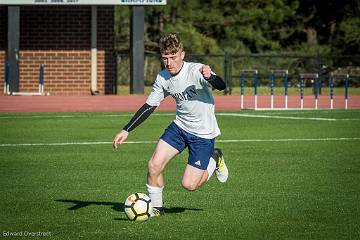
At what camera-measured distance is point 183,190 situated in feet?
45.3

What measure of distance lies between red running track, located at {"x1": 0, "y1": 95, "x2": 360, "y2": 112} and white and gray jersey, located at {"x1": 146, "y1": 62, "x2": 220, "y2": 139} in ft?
67.2

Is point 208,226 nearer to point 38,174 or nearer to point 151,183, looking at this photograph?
point 151,183

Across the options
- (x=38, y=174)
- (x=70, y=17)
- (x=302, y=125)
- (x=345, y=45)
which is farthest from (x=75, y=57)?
(x=38, y=174)

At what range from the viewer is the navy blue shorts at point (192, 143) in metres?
11.7

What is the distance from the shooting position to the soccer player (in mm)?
11383

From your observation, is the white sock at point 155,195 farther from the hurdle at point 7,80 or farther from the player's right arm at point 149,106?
→ the hurdle at point 7,80

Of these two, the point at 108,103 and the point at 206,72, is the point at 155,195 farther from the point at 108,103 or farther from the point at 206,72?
the point at 108,103

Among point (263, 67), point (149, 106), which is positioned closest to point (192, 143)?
point (149, 106)

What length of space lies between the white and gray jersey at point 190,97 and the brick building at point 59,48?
29.4m

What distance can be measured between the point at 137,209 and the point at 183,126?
124 centimetres

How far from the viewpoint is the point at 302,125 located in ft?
85.3

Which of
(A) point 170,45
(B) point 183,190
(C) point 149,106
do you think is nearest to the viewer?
(A) point 170,45

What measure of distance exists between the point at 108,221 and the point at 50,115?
62.2 ft

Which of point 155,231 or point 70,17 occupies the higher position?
point 70,17
